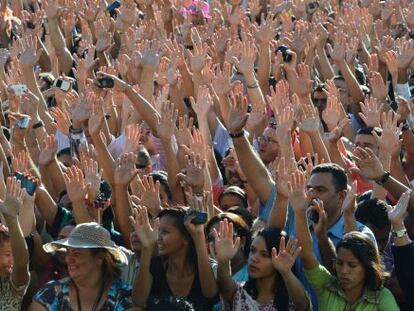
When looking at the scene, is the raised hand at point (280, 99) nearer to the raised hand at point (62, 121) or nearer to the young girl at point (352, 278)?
the raised hand at point (62, 121)

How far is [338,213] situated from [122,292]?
1197 mm

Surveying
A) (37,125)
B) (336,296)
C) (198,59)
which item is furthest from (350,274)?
(198,59)

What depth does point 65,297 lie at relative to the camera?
13.4 ft

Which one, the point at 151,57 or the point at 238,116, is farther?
the point at 151,57

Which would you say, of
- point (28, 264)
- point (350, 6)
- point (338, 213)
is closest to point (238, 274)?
point (338, 213)

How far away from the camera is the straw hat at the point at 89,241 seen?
13.5 feet

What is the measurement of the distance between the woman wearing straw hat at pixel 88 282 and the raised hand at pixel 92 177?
759mm

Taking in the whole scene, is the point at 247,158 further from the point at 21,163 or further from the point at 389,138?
the point at 21,163

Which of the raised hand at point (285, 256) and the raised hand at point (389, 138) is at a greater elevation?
the raised hand at point (285, 256)


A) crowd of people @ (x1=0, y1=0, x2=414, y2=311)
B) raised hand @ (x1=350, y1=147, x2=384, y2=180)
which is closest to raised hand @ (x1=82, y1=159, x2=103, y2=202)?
crowd of people @ (x1=0, y1=0, x2=414, y2=311)

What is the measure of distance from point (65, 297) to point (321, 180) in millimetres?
A: 1418

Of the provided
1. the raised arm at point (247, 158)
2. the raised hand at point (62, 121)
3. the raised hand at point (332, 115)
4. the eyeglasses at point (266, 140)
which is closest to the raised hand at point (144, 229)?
the raised arm at point (247, 158)

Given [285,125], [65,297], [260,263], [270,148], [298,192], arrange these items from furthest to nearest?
1. [270,148]
2. [285,125]
3. [298,192]
4. [260,263]
5. [65,297]

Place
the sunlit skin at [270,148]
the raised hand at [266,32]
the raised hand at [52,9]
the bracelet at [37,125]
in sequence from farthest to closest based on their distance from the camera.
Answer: the raised hand at [52,9] < the raised hand at [266,32] < the bracelet at [37,125] < the sunlit skin at [270,148]
